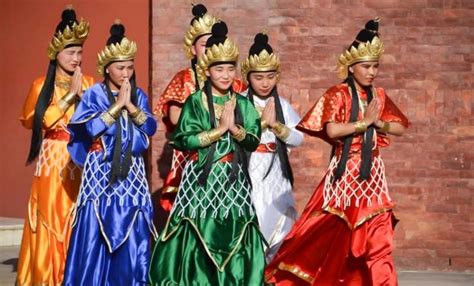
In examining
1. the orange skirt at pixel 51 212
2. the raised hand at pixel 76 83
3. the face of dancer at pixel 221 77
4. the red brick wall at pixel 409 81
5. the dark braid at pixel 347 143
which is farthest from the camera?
the red brick wall at pixel 409 81

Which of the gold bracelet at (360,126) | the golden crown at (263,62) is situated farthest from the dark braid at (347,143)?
the golden crown at (263,62)

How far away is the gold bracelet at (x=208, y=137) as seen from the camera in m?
11.6

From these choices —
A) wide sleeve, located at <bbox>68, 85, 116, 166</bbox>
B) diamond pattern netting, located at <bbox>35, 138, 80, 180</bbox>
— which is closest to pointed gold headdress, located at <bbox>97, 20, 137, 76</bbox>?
wide sleeve, located at <bbox>68, 85, 116, 166</bbox>

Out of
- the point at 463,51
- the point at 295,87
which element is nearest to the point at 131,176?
the point at 295,87

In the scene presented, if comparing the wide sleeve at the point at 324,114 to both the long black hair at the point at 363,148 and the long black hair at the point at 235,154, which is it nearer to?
the long black hair at the point at 363,148

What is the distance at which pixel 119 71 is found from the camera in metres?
12.4

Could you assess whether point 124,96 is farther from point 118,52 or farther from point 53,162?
point 53,162

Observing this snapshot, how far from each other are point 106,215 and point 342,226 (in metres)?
1.78

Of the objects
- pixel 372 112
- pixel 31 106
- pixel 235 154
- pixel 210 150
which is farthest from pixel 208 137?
pixel 31 106

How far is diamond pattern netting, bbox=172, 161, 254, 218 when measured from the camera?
11.7 metres

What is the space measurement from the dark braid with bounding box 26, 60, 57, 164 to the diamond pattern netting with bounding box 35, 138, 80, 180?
7cm

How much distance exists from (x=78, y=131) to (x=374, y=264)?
8.13ft

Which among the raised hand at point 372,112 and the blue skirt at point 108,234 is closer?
the raised hand at point 372,112

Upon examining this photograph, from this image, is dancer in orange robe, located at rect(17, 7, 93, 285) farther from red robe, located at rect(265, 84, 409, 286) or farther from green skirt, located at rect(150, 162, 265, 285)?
red robe, located at rect(265, 84, 409, 286)
